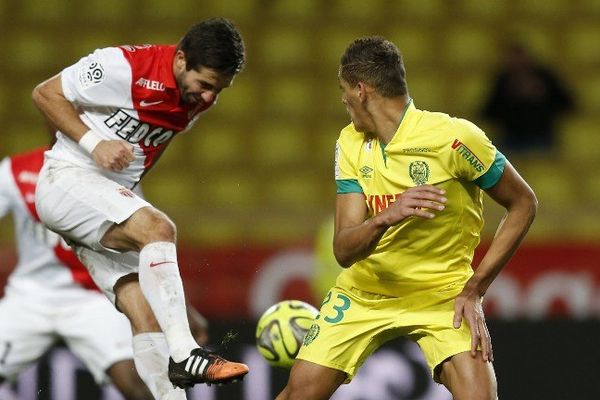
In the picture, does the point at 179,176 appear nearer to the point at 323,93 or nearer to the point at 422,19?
the point at 323,93

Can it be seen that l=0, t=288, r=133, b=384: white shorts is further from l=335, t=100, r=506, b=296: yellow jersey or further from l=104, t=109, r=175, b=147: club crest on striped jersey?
l=335, t=100, r=506, b=296: yellow jersey

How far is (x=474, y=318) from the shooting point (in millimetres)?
4875

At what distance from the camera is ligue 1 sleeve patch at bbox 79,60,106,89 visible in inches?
203

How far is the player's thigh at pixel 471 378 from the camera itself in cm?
482

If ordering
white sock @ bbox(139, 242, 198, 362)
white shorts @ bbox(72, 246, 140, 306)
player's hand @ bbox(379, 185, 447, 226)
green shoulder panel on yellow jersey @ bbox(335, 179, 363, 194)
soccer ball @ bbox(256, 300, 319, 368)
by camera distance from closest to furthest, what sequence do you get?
player's hand @ bbox(379, 185, 447, 226)
white sock @ bbox(139, 242, 198, 362)
green shoulder panel on yellow jersey @ bbox(335, 179, 363, 194)
white shorts @ bbox(72, 246, 140, 306)
soccer ball @ bbox(256, 300, 319, 368)

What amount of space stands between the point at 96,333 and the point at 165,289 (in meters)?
1.82

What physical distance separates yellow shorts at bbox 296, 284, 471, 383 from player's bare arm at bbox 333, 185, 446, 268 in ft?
0.76

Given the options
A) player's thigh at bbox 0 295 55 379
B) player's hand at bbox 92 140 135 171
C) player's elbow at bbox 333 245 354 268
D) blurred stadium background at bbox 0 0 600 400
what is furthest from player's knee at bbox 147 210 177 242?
blurred stadium background at bbox 0 0 600 400

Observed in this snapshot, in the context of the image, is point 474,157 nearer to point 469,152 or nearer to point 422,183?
point 469,152

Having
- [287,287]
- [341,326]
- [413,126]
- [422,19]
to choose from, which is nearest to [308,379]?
[341,326]

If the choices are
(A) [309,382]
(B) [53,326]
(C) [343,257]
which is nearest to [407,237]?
(C) [343,257]

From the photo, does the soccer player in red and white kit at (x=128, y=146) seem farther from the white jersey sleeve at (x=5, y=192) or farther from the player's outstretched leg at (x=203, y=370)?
the white jersey sleeve at (x=5, y=192)

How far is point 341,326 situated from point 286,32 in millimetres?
5973

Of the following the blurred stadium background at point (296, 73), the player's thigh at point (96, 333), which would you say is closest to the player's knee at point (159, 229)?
the player's thigh at point (96, 333)
